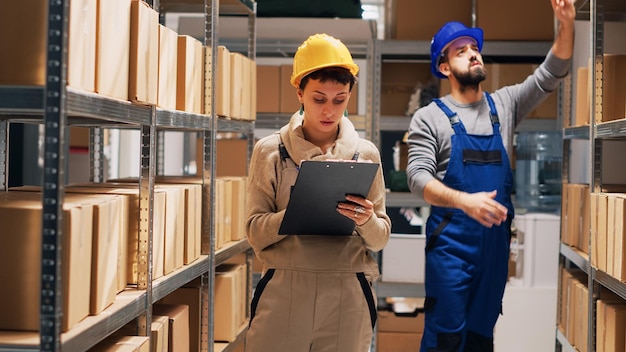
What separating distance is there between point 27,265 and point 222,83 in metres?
1.99

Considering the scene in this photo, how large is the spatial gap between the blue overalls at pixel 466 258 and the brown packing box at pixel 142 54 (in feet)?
4.80

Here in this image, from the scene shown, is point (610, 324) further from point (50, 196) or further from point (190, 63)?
point (50, 196)

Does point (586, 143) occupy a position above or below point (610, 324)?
above

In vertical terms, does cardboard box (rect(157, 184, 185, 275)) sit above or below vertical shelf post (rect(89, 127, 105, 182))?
below

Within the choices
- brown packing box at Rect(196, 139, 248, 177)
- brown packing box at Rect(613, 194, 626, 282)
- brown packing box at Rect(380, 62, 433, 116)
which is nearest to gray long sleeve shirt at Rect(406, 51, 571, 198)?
brown packing box at Rect(613, 194, 626, 282)

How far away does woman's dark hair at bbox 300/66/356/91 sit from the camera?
263 cm

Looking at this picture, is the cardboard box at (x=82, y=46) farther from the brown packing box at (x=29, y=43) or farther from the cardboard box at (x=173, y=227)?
the cardboard box at (x=173, y=227)

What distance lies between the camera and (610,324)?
11.0 ft

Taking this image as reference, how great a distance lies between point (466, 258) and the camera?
3529mm

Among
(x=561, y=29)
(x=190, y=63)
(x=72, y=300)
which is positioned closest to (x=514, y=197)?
(x=561, y=29)

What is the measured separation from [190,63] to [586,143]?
279 cm

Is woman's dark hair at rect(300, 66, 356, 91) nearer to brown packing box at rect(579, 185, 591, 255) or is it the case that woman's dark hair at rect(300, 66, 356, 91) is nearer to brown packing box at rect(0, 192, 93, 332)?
brown packing box at rect(0, 192, 93, 332)

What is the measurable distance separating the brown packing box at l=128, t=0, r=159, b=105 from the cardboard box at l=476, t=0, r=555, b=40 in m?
3.24

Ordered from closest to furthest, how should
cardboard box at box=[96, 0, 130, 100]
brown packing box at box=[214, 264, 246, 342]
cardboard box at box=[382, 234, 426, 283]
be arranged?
cardboard box at box=[96, 0, 130, 100] → brown packing box at box=[214, 264, 246, 342] → cardboard box at box=[382, 234, 426, 283]
